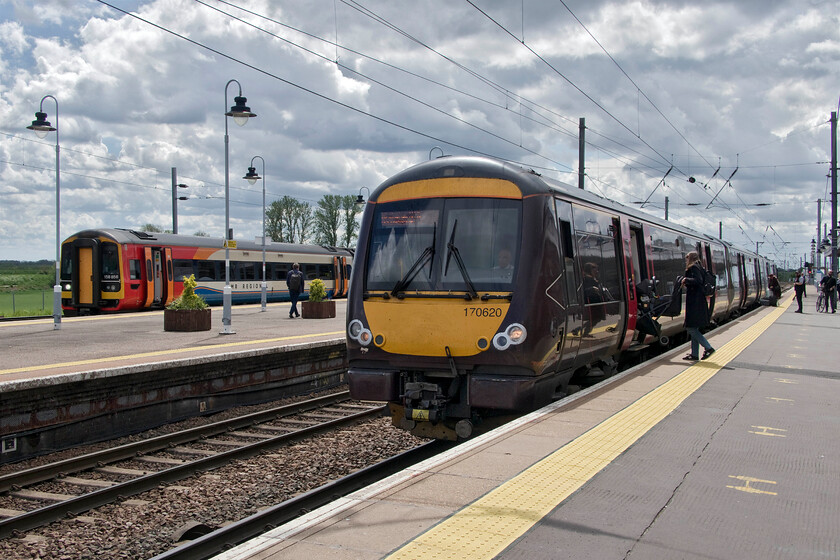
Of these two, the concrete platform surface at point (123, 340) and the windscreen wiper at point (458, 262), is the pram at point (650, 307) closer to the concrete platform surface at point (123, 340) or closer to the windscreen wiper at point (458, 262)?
the windscreen wiper at point (458, 262)

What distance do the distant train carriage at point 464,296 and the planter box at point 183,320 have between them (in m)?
9.69

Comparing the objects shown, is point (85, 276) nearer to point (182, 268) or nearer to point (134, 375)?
point (182, 268)

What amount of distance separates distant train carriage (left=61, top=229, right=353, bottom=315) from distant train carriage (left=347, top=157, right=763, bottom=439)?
18688mm

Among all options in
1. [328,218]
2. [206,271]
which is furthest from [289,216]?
[206,271]

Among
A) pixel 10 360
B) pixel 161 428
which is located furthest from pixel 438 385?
pixel 10 360

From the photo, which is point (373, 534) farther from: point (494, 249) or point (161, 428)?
point (161, 428)

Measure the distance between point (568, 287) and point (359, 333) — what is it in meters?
2.33

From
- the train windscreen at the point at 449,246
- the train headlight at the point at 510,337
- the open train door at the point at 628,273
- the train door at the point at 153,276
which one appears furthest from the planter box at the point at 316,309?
the train headlight at the point at 510,337

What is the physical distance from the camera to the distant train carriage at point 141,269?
2511 cm

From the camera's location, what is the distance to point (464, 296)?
7250mm

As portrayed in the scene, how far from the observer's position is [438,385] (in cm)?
744

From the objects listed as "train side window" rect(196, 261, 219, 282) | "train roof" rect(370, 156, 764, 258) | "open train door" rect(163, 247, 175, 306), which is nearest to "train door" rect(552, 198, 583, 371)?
"train roof" rect(370, 156, 764, 258)

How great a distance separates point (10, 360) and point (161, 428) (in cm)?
281

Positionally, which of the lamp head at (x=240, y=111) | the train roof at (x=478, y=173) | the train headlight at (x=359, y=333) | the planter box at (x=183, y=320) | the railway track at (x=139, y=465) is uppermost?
the lamp head at (x=240, y=111)
